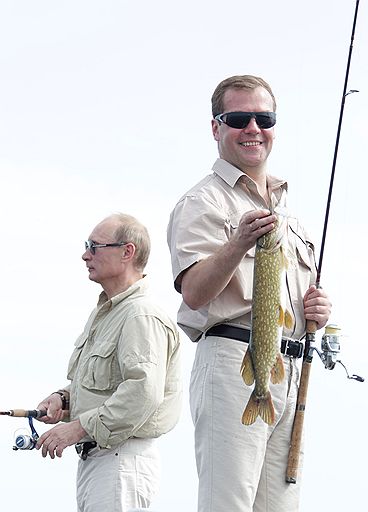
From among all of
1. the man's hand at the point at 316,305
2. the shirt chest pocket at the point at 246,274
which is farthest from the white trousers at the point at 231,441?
the man's hand at the point at 316,305

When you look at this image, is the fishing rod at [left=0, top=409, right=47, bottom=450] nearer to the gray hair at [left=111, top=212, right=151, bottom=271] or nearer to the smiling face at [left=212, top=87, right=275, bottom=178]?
the gray hair at [left=111, top=212, right=151, bottom=271]

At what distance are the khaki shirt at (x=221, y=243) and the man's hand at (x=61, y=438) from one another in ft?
3.14

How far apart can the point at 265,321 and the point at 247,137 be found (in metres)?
0.98

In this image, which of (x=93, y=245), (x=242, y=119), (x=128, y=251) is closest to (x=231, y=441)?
(x=242, y=119)

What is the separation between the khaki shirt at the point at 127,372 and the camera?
18.4ft

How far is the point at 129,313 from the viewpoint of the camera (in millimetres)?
5836

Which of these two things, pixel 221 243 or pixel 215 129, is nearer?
pixel 221 243

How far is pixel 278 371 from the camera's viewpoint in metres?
4.91

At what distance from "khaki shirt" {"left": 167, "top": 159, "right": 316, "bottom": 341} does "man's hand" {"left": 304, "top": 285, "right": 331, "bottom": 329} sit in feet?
0.24

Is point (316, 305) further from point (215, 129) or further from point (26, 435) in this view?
point (26, 435)

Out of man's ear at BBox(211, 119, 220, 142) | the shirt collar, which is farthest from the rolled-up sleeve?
man's ear at BBox(211, 119, 220, 142)

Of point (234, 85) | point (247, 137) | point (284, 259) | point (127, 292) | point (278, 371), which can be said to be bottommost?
point (278, 371)

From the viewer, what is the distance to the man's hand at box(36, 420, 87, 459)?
18.6 ft

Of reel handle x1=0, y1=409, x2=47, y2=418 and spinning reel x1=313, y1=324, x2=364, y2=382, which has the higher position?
spinning reel x1=313, y1=324, x2=364, y2=382
